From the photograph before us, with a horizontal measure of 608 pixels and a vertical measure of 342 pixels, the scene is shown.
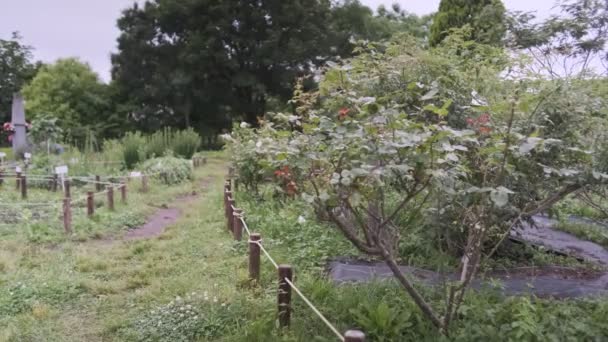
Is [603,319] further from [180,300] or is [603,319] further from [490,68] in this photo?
[180,300]

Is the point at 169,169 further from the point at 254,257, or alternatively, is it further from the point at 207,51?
the point at 207,51

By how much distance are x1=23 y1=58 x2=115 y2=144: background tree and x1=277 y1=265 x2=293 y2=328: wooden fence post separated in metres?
23.4

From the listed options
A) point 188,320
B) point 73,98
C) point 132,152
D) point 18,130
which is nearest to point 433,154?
point 188,320

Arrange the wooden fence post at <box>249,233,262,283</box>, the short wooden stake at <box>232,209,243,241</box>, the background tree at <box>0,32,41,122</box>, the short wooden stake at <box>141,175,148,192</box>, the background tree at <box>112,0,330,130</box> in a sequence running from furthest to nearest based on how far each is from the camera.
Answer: the background tree at <box>0,32,41,122</box> → the background tree at <box>112,0,330,130</box> → the short wooden stake at <box>141,175,148,192</box> → the short wooden stake at <box>232,209,243,241</box> → the wooden fence post at <box>249,233,262,283</box>

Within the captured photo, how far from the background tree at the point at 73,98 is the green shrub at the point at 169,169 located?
1367 centimetres

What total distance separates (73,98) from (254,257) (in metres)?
26.8

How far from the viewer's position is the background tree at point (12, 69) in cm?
3291

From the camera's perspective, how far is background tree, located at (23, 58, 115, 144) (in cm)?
2506

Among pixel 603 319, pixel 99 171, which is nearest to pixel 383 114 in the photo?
pixel 603 319

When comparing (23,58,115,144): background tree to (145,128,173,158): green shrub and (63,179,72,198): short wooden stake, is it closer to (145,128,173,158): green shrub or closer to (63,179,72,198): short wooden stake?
(145,128,173,158): green shrub

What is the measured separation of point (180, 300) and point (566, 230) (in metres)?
4.91

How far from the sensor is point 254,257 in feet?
12.9

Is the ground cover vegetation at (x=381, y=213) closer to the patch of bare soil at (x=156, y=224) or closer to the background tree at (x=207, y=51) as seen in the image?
the patch of bare soil at (x=156, y=224)

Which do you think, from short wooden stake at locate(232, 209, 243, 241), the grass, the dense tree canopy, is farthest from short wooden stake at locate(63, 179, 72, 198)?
the dense tree canopy
